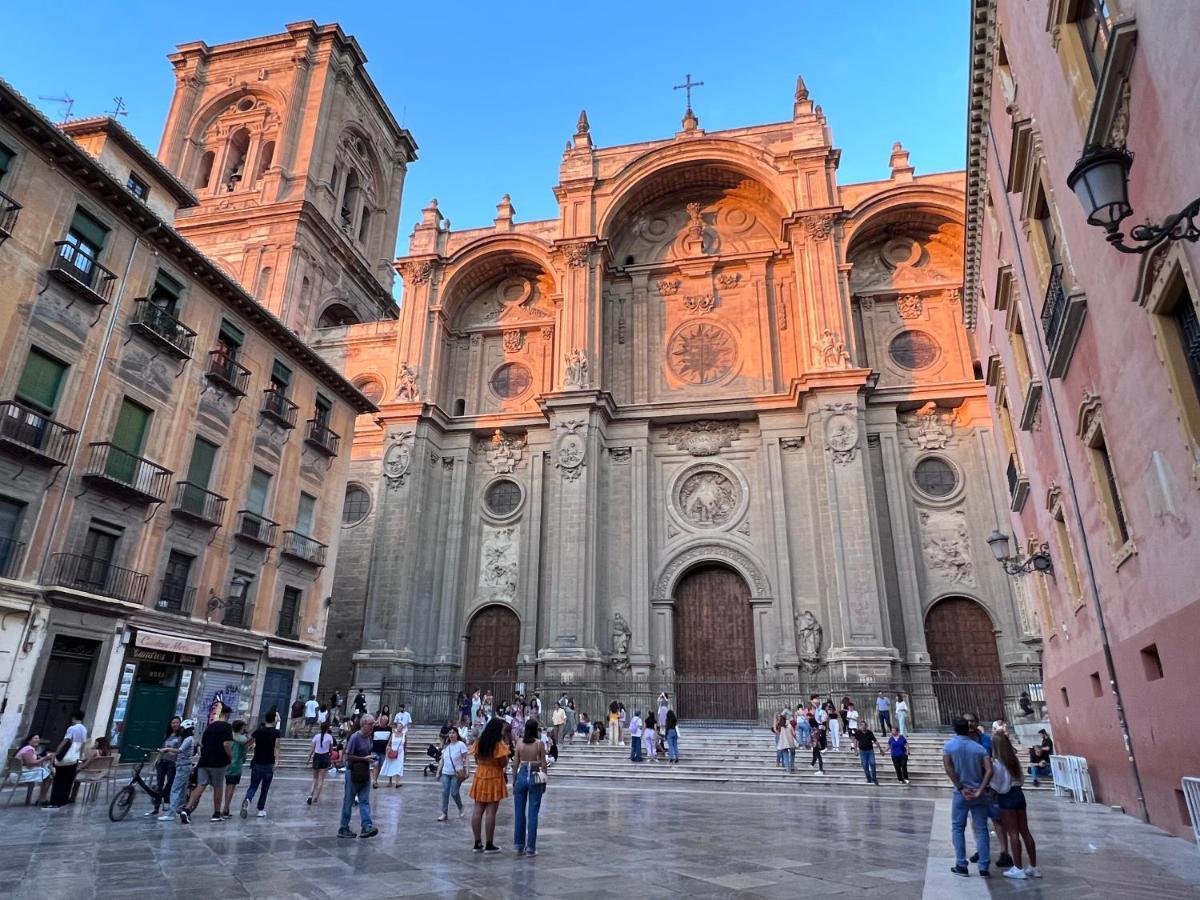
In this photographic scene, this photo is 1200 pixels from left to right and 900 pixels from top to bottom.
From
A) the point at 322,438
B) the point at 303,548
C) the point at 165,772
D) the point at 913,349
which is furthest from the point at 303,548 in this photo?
the point at 913,349

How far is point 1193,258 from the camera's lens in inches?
235

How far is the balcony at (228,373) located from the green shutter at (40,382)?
407cm

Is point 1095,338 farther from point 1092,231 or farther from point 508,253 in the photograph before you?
point 508,253

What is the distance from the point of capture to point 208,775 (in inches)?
386

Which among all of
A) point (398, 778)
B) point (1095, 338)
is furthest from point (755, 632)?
point (1095, 338)

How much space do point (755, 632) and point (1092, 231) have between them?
19.4m

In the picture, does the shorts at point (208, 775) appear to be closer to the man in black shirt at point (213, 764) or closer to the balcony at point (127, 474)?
the man in black shirt at point (213, 764)

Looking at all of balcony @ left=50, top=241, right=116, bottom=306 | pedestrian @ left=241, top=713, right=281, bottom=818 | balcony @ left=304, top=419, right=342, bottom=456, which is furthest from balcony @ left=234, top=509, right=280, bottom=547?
pedestrian @ left=241, top=713, right=281, bottom=818

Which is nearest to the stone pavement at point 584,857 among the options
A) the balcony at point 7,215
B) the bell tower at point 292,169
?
the balcony at point 7,215

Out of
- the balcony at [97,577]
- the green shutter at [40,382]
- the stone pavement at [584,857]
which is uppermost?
the green shutter at [40,382]

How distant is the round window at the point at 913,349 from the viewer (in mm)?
28156

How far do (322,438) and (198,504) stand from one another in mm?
5387

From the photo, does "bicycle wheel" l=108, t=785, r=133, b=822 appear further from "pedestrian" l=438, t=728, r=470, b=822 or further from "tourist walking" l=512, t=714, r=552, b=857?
"tourist walking" l=512, t=714, r=552, b=857

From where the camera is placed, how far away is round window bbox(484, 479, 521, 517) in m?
29.5
